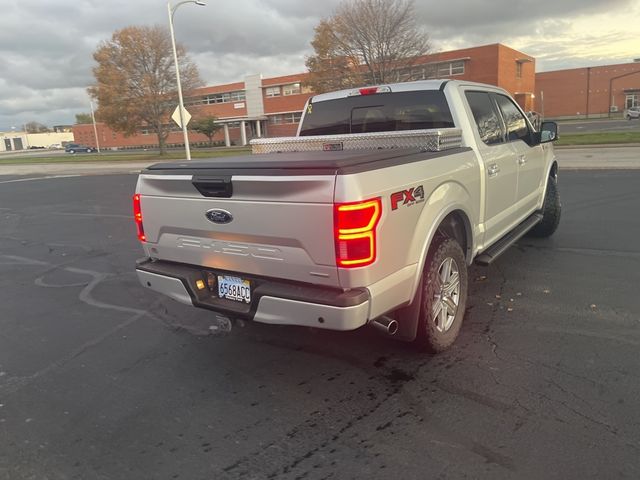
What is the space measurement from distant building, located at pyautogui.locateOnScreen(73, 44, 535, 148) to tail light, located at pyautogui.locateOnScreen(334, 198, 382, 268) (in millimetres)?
40220

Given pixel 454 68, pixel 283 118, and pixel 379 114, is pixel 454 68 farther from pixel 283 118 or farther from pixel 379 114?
pixel 379 114

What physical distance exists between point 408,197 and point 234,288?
1.30 m

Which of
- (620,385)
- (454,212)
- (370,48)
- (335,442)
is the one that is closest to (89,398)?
(335,442)

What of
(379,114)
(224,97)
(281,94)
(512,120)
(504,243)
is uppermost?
(224,97)

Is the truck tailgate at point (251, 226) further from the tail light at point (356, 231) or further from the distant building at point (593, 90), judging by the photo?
the distant building at point (593, 90)

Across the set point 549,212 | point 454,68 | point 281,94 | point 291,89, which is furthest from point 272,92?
point 549,212

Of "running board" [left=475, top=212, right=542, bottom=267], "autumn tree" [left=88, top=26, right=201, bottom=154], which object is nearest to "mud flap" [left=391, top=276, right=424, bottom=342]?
"running board" [left=475, top=212, right=542, bottom=267]

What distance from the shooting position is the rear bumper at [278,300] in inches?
110

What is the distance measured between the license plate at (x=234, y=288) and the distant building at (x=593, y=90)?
73935 millimetres

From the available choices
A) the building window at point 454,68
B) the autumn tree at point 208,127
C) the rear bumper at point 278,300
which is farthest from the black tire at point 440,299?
the autumn tree at point 208,127

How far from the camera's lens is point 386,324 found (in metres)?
3.23

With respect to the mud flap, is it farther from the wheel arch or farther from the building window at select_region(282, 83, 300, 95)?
the building window at select_region(282, 83, 300, 95)

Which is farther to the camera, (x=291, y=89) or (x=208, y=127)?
(x=208, y=127)

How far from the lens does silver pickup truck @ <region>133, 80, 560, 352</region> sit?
280cm
